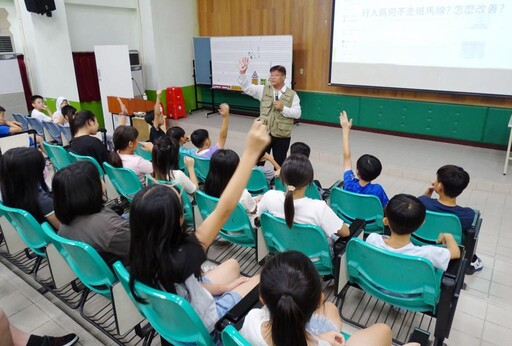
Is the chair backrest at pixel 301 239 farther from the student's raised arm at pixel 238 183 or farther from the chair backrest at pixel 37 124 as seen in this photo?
the chair backrest at pixel 37 124

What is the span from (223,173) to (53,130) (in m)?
3.91

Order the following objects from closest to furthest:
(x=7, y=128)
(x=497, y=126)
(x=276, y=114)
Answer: (x=276, y=114)
(x=7, y=128)
(x=497, y=126)

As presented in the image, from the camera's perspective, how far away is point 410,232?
1697mm

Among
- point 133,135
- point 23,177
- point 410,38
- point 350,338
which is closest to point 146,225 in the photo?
point 350,338

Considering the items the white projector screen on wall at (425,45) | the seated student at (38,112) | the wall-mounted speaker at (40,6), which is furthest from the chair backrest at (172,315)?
→ the wall-mounted speaker at (40,6)

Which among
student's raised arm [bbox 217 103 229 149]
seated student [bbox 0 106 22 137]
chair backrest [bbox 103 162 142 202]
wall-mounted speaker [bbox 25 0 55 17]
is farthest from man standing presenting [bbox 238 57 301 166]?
wall-mounted speaker [bbox 25 0 55 17]

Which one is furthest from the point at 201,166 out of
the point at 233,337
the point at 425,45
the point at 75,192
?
the point at 425,45

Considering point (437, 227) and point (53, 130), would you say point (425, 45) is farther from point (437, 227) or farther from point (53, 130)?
point (53, 130)

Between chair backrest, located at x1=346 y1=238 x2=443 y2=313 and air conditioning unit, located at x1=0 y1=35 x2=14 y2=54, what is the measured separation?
6.48 metres

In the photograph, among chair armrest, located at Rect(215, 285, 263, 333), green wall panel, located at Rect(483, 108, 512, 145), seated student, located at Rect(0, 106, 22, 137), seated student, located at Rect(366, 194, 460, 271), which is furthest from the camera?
green wall panel, located at Rect(483, 108, 512, 145)

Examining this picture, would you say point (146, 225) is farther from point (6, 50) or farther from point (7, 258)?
point (6, 50)

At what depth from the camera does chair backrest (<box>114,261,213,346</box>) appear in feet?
3.89

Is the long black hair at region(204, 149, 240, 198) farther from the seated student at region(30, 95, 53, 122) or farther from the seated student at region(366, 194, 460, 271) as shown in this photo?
the seated student at region(30, 95, 53, 122)

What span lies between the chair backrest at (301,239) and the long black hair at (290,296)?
2.49ft
